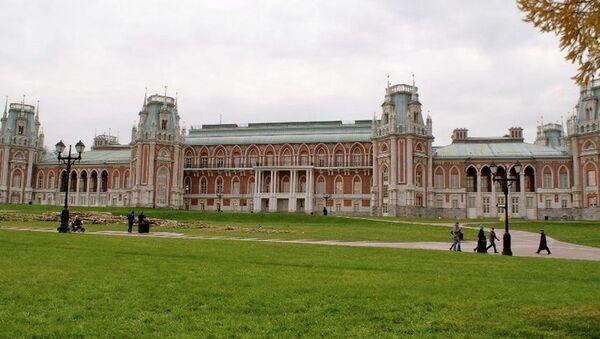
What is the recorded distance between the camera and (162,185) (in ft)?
269

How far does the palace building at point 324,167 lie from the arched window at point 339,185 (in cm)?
17

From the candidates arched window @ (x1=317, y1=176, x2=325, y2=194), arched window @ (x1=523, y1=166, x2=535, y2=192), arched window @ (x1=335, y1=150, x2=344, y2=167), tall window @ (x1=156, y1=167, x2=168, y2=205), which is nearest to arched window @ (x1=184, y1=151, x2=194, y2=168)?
tall window @ (x1=156, y1=167, x2=168, y2=205)

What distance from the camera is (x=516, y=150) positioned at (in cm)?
7844

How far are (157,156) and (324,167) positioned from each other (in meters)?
26.0

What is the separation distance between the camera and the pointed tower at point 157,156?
80.4 m

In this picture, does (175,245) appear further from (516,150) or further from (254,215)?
(516,150)

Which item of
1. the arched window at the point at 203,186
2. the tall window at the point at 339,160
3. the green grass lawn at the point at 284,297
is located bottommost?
the green grass lawn at the point at 284,297

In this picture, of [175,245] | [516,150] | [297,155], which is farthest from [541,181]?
[175,245]

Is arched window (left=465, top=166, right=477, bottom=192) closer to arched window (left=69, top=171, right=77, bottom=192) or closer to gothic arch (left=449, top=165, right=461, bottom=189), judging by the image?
gothic arch (left=449, top=165, right=461, bottom=189)

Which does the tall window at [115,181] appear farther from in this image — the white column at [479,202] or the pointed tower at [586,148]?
the pointed tower at [586,148]

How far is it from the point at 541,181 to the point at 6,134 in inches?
3420

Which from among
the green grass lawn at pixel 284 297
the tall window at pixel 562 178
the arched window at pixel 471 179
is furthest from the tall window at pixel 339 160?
the green grass lawn at pixel 284 297

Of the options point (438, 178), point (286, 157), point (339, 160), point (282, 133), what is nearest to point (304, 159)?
point (286, 157)

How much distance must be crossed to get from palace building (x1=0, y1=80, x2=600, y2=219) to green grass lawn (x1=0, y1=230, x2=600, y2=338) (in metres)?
57.5
